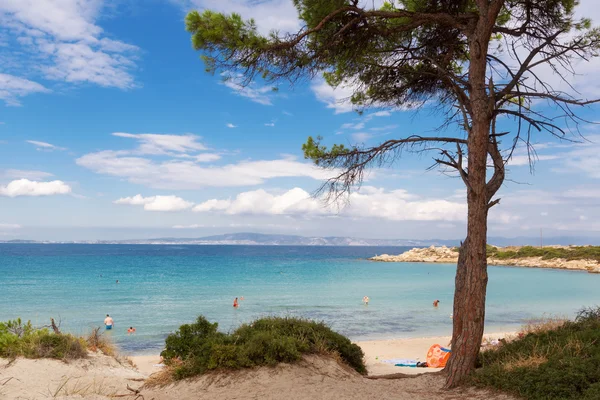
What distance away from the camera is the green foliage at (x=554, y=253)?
70.4 meters

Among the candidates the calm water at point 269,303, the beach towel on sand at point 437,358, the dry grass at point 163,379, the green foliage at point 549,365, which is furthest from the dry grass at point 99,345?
the beach towel on sand at point 437,358

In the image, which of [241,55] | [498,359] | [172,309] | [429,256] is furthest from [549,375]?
[429,256]

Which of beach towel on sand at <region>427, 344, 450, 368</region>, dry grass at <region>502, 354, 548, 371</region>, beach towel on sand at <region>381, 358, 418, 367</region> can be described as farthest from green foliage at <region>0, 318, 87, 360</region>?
beach towel on sand at <region>427, 344, 450, 368</region>

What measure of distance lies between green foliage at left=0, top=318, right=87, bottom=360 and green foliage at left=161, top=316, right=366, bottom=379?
9.30 feet

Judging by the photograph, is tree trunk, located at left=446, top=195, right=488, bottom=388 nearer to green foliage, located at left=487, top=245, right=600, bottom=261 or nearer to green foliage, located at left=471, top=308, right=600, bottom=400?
green foliage, located at left=471, top=308, right=600, bottom=400

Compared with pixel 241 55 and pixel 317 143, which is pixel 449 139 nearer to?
pixel 317 143

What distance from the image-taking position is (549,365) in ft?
21.7

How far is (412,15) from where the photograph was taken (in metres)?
8.29

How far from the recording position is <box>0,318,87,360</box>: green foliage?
9.99 m

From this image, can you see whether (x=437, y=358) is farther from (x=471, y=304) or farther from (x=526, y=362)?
(x=526, y=362)

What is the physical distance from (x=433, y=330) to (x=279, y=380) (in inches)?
714

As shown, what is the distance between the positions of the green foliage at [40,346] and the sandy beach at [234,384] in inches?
11.6

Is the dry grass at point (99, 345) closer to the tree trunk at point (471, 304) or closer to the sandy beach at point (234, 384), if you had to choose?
the sandy beach at point (234, 384)

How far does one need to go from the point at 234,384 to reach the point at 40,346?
17.5 feet
